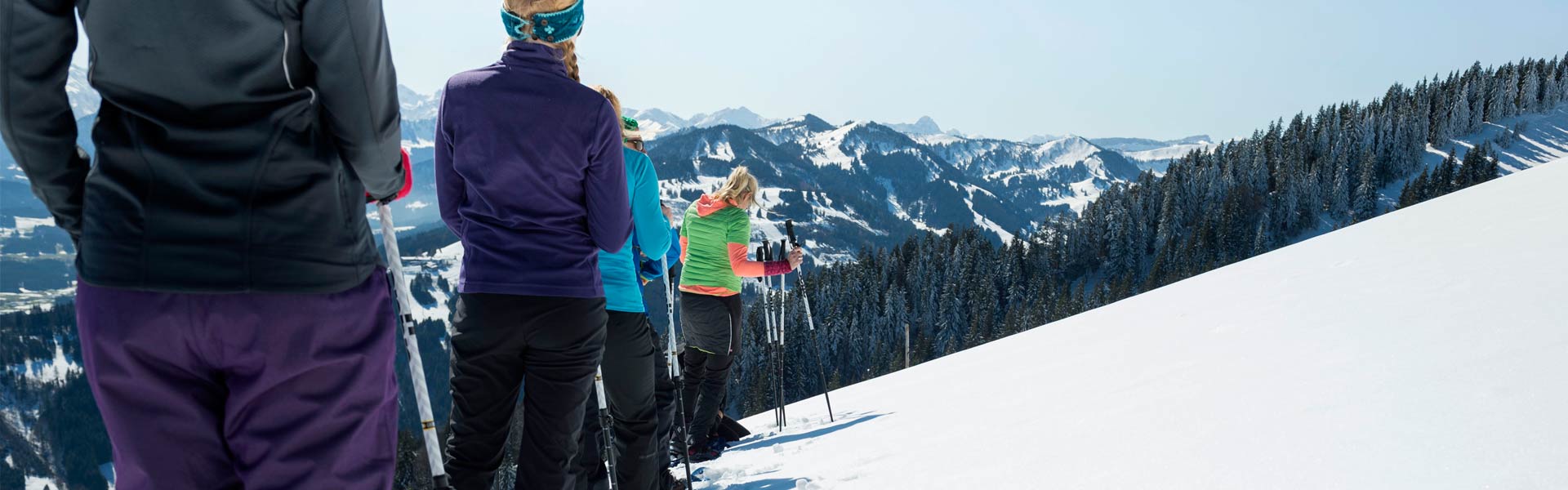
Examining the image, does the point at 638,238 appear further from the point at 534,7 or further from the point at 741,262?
the point at 741,262

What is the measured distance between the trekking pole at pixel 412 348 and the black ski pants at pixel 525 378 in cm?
38

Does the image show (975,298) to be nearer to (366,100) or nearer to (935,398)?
(935,398)

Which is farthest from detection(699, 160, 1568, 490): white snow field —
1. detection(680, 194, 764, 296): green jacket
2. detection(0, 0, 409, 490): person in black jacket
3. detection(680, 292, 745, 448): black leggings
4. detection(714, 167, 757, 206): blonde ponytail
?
detection(0, 0, 409, 490): person in black jacket

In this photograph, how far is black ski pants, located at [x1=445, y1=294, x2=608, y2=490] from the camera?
3248 mm

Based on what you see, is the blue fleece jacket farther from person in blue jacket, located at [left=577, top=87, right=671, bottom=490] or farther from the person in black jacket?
the person in black jacket

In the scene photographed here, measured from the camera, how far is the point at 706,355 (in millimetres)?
7430

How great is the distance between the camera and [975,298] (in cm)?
9706

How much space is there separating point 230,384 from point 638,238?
2.61 m

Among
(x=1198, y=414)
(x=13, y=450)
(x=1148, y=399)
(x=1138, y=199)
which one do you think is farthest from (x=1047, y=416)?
(x=13, y=450)

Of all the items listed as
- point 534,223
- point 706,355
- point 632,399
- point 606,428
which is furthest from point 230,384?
point 706,355

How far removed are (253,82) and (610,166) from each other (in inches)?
68.1

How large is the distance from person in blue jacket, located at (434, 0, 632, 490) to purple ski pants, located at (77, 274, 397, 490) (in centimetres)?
137

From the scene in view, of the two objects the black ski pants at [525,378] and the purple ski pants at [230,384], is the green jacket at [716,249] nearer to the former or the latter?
the black ski pants at [525,378]

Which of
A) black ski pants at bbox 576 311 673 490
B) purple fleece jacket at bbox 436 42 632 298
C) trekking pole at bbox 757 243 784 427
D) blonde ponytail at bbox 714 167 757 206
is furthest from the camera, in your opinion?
trekking pole at bbox 757 243 784 427
